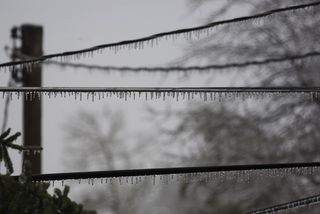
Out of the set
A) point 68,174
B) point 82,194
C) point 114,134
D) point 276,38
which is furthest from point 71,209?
point 114,134

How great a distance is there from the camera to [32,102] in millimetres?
4113

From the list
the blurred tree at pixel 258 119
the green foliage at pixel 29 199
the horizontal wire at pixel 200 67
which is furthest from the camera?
the blurred tree at pixel 258 119

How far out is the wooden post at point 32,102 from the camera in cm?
405

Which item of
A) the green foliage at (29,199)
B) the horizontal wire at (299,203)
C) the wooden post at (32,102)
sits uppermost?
the wooden post at (32,102)

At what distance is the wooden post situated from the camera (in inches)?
159

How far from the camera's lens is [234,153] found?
5.48 meters

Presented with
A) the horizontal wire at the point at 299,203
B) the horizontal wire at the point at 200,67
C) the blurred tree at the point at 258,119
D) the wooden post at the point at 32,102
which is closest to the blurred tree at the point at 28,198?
the horizontal wire at the point at 299,203

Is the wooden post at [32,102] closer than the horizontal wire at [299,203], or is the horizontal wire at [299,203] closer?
the horizontal wire at [299,203]

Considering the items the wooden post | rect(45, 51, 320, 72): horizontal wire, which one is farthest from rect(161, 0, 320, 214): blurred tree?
the wooden post

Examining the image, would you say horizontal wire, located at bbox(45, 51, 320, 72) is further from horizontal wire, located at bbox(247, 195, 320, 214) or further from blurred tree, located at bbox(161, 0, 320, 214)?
horizontal wire, located at bbox(247, 195, 320, 214)

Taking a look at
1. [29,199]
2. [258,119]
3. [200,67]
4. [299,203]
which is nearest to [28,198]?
[29,199]

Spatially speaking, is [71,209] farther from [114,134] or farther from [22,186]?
[114,134]

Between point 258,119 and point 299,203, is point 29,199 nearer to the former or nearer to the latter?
point 299,203

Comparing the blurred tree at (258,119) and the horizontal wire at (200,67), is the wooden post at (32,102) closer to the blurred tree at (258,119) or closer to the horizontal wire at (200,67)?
the horizontal wire at (200,67)
